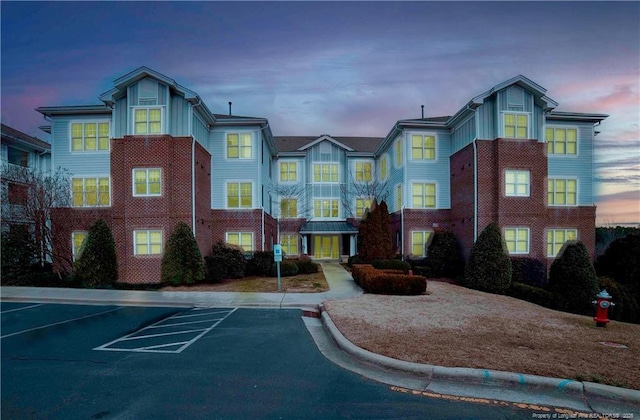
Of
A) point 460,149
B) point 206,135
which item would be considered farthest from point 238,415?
point 460,149

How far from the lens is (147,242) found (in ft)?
65.1

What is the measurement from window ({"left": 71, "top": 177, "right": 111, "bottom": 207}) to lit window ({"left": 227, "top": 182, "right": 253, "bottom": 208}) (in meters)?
6.64

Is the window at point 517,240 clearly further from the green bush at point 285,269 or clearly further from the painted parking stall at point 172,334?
the painted parking stall at point 172,334

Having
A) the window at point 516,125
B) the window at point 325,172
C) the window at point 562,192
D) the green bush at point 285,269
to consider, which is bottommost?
the green bush at point 285,269

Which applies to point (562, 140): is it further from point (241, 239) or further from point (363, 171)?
point (241, 239)

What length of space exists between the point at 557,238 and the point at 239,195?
19.2 meters

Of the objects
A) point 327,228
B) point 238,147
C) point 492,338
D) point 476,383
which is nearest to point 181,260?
point 238,147

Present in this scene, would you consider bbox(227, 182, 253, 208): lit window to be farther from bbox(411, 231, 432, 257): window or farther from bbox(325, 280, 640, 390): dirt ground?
bbox(325, 280, 640, 390): dirt ground

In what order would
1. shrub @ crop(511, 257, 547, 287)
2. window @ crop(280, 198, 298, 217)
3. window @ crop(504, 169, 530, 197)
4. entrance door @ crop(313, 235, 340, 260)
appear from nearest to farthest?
shrub @ crop(511, 257, 547, 287) < window @ crop(504, 169, 530, 197) < window @ crop(280, 198, 298, 217) < entrance door @ crop(313, 235, 340, 260)

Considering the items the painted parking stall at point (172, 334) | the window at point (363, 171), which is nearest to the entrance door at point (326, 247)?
the window at point (363, 171)

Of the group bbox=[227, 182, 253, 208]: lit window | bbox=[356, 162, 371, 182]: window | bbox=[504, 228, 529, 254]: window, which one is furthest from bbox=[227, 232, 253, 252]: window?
bbox=[504, 228, 529, 254]: window

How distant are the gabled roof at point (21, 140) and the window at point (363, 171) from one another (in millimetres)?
23745

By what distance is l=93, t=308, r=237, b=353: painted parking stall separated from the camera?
8203 mm

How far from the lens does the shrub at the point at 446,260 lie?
22.9 metres
